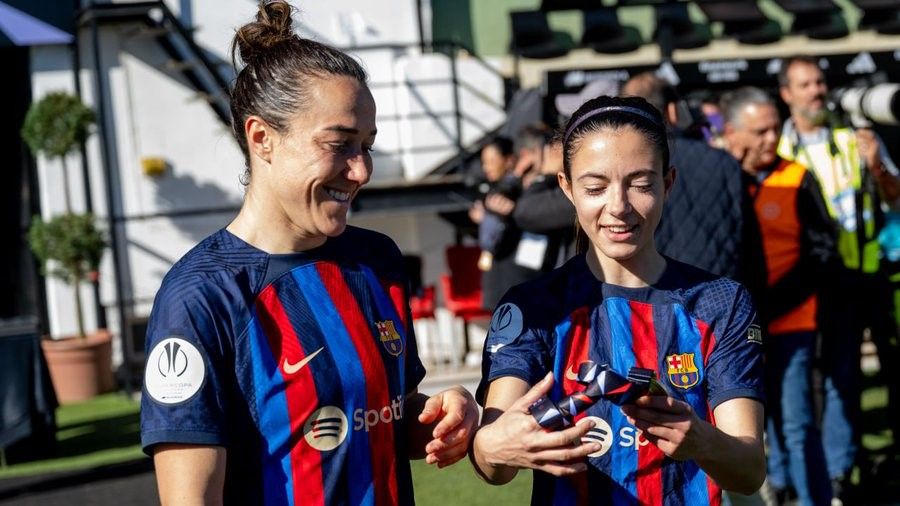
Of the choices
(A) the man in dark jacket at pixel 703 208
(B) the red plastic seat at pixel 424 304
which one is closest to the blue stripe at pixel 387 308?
Result: (A) the man in dark jacket at pixel 703 208

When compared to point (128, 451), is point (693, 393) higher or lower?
higher

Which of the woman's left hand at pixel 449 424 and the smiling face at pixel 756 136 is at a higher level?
the smiling face at pixel 756 136

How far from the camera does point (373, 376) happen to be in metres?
2.31

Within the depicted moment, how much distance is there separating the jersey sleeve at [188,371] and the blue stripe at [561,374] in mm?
683

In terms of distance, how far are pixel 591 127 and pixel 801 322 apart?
2923mm

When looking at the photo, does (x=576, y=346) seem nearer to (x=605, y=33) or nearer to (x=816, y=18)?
(x=605, y=33)

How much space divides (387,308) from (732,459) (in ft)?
2.44

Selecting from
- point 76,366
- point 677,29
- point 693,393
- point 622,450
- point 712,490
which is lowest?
point 76,366

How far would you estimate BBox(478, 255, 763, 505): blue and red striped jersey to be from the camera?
2.46 metres

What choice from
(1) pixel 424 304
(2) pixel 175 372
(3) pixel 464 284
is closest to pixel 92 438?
(1) pixel 424 304

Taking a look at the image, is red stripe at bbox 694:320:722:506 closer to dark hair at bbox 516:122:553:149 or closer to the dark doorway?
dark hair at bbox 516:122:553:149

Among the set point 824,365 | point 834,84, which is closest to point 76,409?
point 824,365

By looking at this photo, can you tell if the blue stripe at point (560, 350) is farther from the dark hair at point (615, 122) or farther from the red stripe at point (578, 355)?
the dark hair at point (615, 122)

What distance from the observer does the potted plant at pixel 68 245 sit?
1041 centimetres
